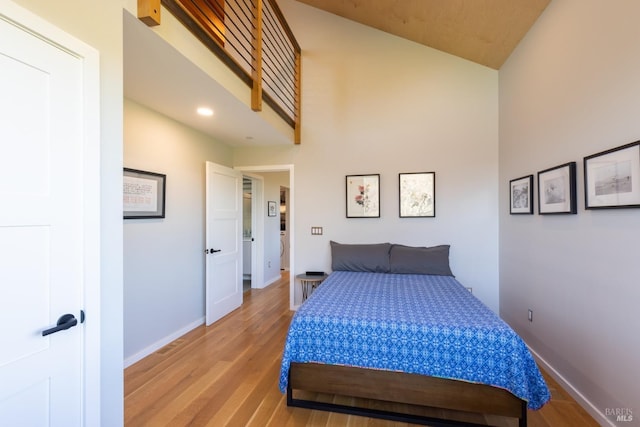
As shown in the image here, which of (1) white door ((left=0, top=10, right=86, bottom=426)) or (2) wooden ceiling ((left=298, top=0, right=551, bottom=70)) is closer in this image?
(1) white door ((left=0, top=10, right=86, bottom=426))

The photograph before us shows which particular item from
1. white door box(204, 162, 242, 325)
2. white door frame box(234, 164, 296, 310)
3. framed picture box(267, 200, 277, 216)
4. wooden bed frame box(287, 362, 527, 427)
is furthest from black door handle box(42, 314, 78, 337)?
framed picture box(267, 200, 277, 216)

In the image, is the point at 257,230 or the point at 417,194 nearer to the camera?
the point at 417,194

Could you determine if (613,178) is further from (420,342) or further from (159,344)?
(159,344)

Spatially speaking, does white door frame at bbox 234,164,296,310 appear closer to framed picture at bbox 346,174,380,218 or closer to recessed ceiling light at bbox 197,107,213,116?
framed picture at bbox 346,174,380,218

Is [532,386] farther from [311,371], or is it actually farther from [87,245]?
[87,245]

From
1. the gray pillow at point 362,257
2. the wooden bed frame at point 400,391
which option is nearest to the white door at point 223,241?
the gray pillow at point 362,257

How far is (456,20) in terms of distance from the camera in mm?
3025

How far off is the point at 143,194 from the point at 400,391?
2773 mm

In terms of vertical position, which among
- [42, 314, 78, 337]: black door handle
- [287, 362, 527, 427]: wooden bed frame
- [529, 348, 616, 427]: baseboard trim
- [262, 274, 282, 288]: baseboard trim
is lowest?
[529, 348, 616, 427]: baseboard trim

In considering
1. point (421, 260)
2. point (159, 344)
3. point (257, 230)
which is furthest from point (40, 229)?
point (257, 230)

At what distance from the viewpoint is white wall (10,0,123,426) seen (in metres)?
1.33

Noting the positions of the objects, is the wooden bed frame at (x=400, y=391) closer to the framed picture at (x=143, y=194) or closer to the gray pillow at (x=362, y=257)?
the gray pillow at (x=362, y=257)

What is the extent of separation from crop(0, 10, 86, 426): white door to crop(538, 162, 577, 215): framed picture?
3.05 m

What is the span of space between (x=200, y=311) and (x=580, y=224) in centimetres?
393
